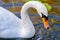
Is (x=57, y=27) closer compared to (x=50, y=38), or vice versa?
(x=50, y=38)

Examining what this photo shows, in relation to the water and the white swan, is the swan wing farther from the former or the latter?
the water

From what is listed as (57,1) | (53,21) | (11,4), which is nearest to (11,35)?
(53,21)

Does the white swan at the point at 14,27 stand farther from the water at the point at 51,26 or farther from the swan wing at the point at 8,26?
the water at the point at 51,26

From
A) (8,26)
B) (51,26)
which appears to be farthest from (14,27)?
(51,26)

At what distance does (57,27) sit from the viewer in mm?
3363

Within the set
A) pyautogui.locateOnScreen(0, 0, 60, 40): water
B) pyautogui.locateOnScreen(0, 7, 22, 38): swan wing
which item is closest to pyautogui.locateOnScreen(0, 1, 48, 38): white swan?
pyautogui.locateOnScreen(0, 7, 22, 38): swan wing

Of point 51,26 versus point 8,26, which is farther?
point 51,26

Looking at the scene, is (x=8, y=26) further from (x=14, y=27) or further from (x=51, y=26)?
(x=51, y=26)

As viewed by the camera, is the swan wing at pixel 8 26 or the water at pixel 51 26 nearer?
the swan wing at pixel 8 26

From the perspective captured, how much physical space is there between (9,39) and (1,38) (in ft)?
0.35

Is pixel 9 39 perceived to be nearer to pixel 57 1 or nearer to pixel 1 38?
pixel 1 38

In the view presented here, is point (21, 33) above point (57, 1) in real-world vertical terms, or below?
below


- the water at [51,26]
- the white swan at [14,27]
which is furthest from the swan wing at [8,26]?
the water at [51,26]

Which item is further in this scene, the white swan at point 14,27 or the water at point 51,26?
the water at point 51,26
